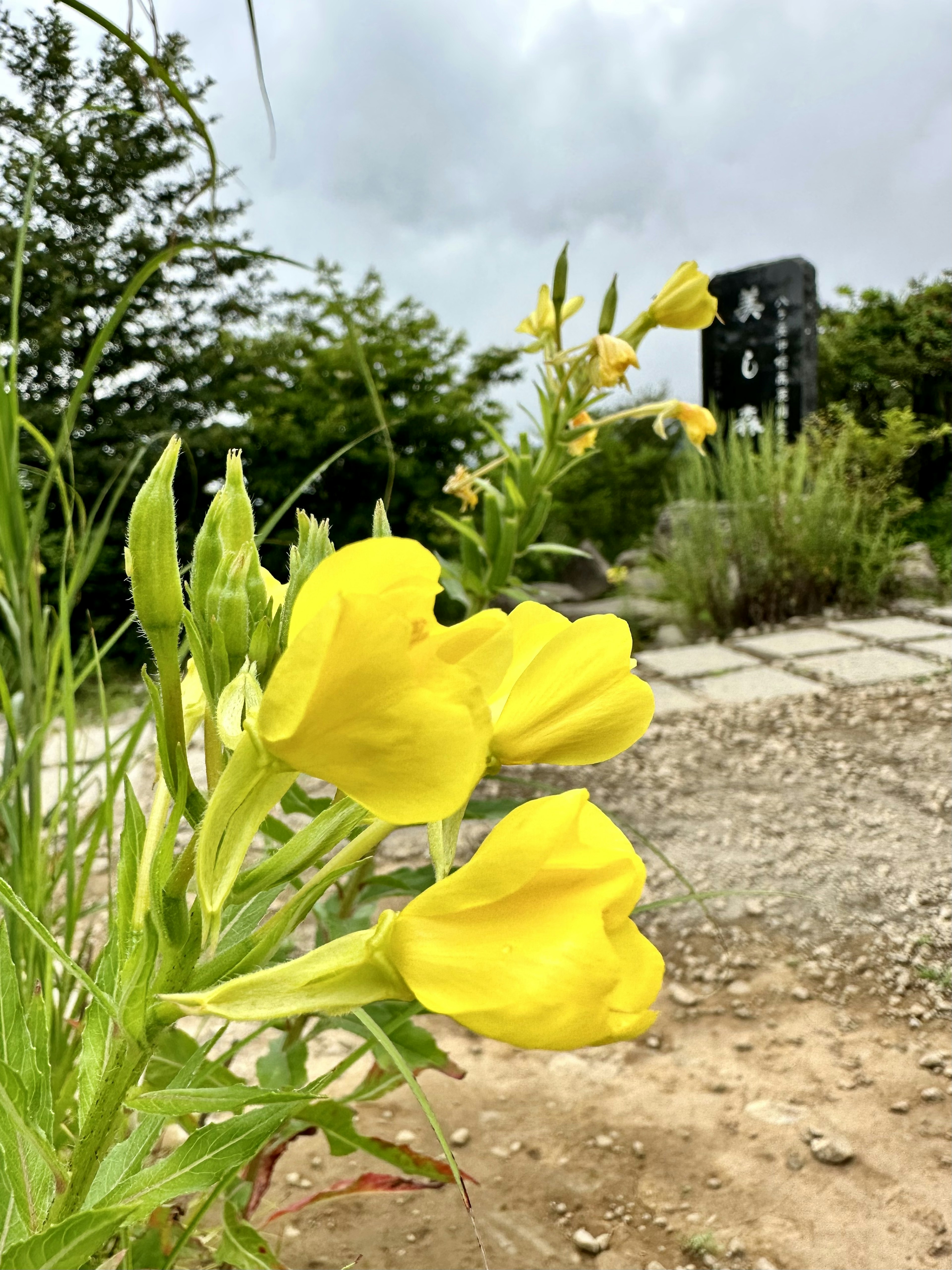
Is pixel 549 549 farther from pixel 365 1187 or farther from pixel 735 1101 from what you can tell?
pixel 365 1187

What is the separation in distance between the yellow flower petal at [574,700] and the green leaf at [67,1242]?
22cm

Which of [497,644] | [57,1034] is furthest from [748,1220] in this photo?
[497,644]

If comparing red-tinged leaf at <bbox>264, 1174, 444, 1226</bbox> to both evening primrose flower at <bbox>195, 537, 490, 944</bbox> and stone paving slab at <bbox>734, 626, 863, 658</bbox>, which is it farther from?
stone paving slab at <bbox>734, 626, 863, 658</bbox>

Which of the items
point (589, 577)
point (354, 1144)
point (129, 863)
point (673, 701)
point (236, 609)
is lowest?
point (673, 701)

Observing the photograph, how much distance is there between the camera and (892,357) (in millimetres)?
10648

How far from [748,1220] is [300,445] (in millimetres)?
5510

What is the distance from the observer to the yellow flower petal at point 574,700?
368mm

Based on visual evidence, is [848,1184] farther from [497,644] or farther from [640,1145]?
[497,644]

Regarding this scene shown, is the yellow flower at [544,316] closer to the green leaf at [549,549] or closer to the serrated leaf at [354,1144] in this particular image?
the green leaf at [549,549]

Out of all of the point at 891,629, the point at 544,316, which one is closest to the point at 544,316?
the point at 544,316

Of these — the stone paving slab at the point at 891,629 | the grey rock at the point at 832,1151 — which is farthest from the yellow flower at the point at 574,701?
the stone paving slab at the point at 891,629

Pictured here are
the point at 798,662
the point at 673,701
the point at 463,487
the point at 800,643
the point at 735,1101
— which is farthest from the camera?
the point at 800,643

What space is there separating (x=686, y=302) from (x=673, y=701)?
2.21 m

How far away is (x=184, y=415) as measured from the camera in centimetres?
638
